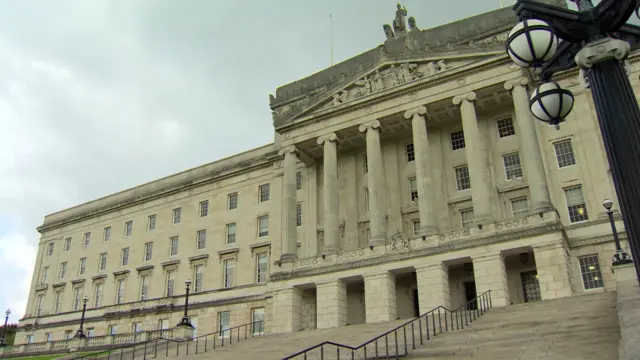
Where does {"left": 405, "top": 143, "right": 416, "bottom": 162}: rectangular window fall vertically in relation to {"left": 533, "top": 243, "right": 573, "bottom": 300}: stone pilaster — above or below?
above

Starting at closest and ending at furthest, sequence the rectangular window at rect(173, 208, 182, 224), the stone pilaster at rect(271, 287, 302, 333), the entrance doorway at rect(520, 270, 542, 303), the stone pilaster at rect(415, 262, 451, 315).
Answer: the stone pilaster at rect(415, 262, 451, 315) < the entrance doorway at rect(520, 270, 542, 303) < the stone pilaster at rect(271, 287, 302, 333) < the rectangular window at rect(173, 208, 182, 224)

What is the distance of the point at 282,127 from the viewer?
137ft

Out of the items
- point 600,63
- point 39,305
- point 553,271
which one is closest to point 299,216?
point 553,271

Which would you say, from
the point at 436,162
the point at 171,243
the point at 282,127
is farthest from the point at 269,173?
the point at 436,162

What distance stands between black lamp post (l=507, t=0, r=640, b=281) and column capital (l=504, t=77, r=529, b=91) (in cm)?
2664

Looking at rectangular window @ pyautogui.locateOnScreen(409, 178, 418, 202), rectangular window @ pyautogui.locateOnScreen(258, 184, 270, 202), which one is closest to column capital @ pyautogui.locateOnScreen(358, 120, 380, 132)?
rectangular window @ pyautogui.locateOnScreen(409, 178, 418, 202)

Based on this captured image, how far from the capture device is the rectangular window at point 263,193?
48.4 meters

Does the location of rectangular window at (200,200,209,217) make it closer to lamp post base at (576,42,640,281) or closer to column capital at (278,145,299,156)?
column capital at (278,145,299,156)

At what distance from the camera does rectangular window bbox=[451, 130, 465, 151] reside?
38.2 metres

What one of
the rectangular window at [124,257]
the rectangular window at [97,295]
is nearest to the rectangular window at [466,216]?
the rectangular window at [124,257]

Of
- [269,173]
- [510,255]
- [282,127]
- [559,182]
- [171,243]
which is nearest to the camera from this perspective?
[510,255]

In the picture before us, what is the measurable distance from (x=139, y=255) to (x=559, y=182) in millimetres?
39634

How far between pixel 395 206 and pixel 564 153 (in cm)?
1133

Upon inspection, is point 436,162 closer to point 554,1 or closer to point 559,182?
point 559,182
